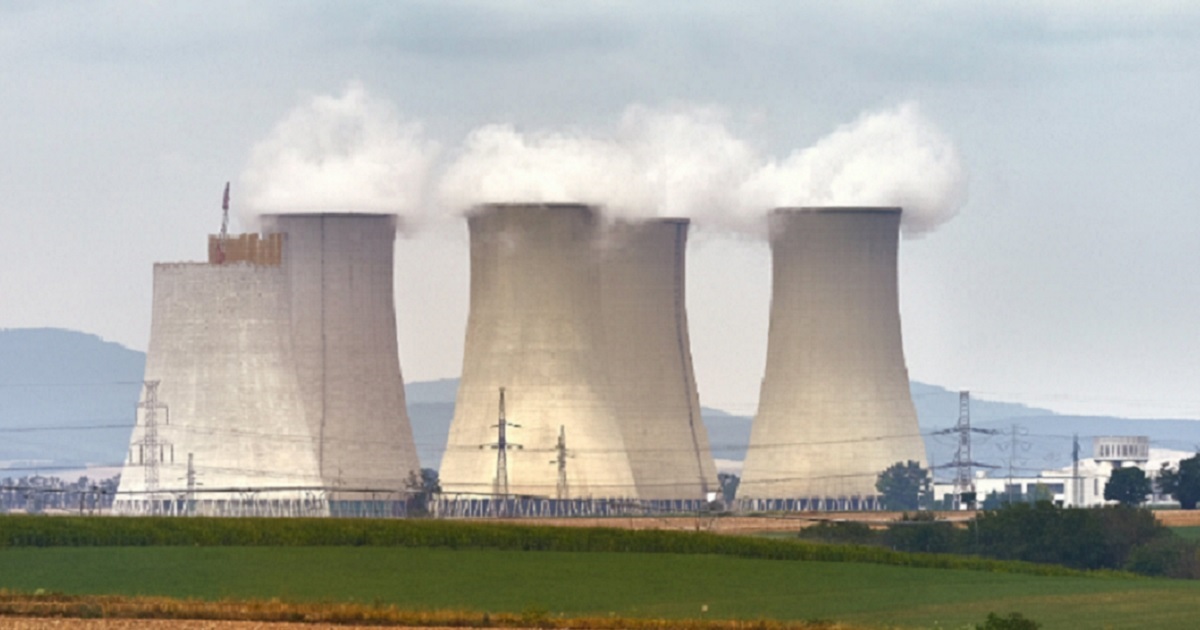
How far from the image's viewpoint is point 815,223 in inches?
2539

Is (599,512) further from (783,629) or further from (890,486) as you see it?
(783,629)

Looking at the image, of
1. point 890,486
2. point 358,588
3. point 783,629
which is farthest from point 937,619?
point 890,486

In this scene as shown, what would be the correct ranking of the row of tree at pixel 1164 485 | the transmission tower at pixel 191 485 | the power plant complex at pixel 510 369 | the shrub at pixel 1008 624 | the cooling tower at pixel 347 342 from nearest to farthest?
the shrub at pixel 1008 624 < the power plant complex at pixel 510 369 < the transmission tower at pixel 191 485 < the cooling tower at pixel 347 342 < the row of tree at pixel 1164 485

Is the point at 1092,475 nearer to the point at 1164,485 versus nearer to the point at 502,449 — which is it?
the point at 1164,485

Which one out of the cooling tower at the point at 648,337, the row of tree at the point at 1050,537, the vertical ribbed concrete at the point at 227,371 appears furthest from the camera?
the cooling tower at the point at 648,337

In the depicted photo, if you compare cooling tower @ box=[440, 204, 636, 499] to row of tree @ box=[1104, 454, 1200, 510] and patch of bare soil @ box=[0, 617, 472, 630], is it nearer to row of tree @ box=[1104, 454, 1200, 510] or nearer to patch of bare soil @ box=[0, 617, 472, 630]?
row of tree @ box=[1104, 454, 1200, 510]

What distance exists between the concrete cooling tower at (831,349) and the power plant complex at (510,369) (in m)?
0.05

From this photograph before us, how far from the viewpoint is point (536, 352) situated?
6059 cm

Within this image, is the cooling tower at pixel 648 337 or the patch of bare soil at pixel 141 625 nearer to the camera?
the patch of bare soil at pixel 141 625

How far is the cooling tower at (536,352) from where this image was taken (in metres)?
60.3

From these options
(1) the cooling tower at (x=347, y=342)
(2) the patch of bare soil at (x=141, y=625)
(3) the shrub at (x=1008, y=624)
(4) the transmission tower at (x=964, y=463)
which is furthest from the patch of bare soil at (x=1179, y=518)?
(2) the patch of bare soil at (x=141, y=625)

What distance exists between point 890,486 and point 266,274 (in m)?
19.4

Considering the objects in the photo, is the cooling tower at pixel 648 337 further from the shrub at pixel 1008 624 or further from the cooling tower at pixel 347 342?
the shrub at pixel 1008 624

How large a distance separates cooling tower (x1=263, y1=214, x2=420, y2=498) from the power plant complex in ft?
0.15
